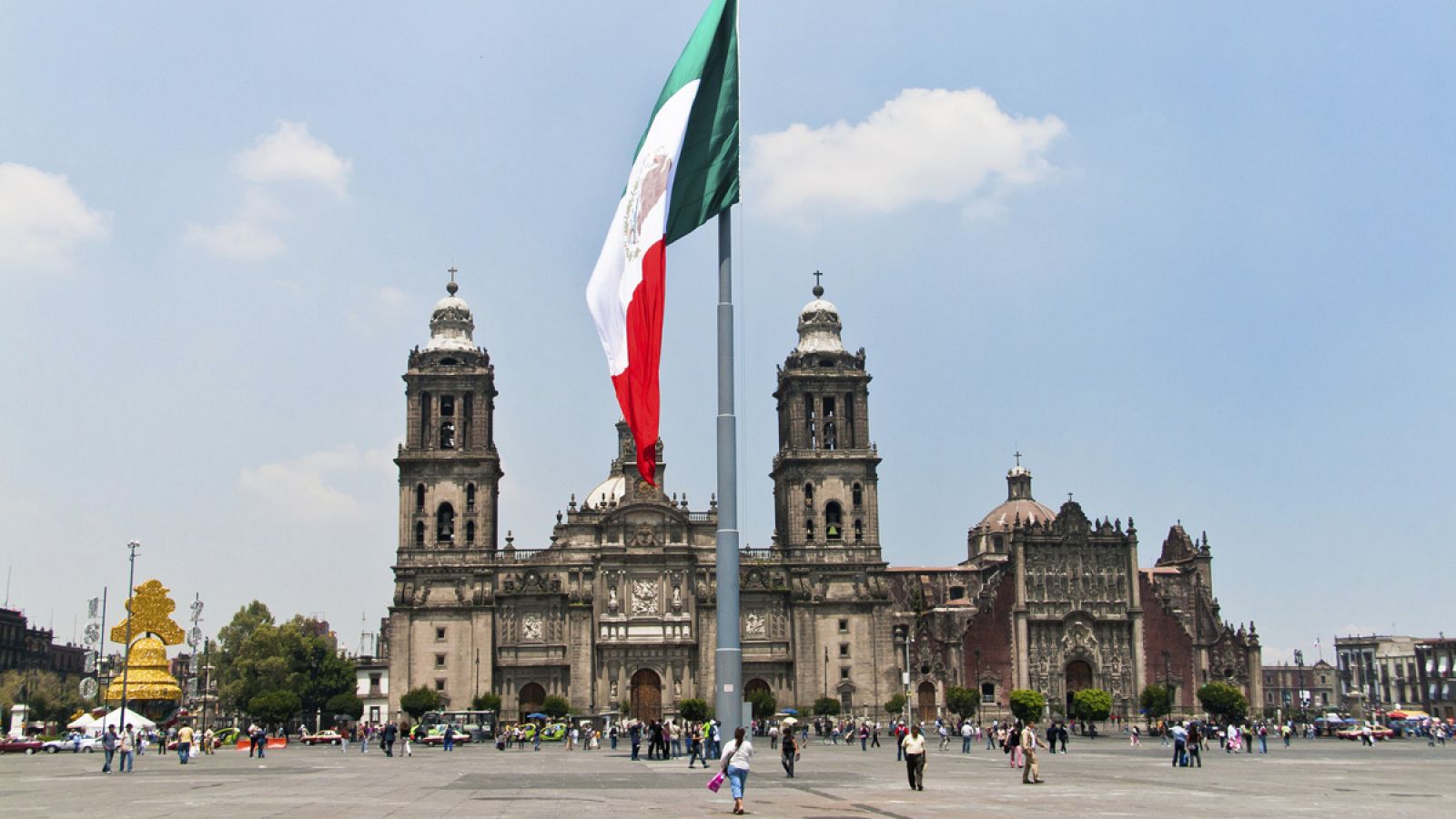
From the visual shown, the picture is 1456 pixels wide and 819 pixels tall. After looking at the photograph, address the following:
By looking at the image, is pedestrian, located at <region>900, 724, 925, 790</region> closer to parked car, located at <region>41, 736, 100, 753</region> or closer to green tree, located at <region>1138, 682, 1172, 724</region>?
parked car, located at <region>41, 736, 100, 753</region>

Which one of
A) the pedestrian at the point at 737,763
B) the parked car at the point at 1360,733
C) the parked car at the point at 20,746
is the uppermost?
the pedestrian at the point at 737,763

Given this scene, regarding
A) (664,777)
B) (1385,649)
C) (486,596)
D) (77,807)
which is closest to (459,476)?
(486,596)

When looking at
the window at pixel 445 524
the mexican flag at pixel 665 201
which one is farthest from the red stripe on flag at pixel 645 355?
the window at pixel 445 524

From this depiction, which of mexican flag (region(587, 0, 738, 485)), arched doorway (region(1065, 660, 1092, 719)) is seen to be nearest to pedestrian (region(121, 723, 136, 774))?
mexican flag (region(587, 0, 738, 485))

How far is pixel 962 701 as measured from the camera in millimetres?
88188

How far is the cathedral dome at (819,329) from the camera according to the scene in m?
95.8

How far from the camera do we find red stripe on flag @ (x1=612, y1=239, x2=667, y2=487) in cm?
2242

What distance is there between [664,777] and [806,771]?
5.51 metres

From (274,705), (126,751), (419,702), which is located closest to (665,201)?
(126,751)

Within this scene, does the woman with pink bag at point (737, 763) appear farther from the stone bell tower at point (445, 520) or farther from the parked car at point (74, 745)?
the stone bell tower at point (445, 520)

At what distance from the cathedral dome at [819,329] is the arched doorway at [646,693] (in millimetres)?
23643

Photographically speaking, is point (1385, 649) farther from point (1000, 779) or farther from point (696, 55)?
point (696, 55)

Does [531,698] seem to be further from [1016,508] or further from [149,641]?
[1016,508]

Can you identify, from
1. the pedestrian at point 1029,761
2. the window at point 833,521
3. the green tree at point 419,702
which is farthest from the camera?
the window at point 833,521
